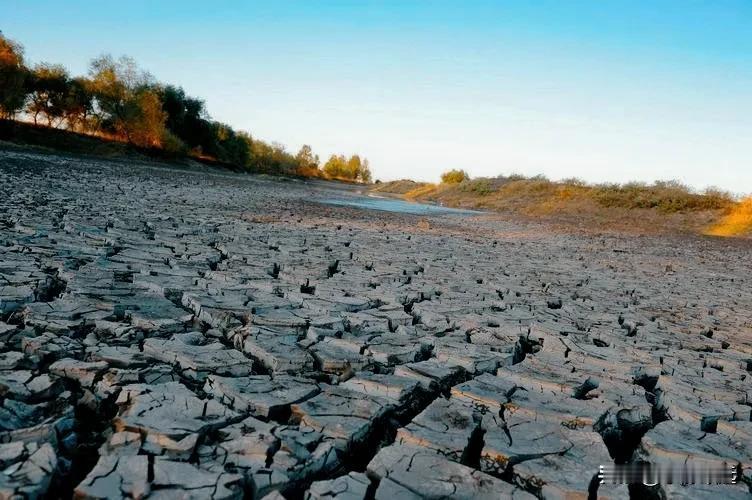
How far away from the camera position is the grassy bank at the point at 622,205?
18875mm

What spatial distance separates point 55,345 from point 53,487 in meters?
1.02

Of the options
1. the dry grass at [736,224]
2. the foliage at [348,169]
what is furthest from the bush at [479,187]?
the foliage at [348,169]

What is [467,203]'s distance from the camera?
28469 millimetres

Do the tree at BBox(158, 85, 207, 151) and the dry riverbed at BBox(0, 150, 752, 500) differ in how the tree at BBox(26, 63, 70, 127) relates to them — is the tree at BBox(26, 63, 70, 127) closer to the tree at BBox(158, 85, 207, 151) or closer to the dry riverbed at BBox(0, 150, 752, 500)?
the tree at BBox(158, 85, 207, 151)

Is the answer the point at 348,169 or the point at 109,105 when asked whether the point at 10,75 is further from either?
the point at 348,169

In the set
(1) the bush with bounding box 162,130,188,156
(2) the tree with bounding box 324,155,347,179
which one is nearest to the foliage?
(2) the tree with bounding box 324,155,347,179

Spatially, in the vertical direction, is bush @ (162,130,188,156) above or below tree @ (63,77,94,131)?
below

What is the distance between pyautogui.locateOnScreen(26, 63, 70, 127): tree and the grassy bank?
84.9 feet

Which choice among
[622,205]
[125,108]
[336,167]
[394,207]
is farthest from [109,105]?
[336,167]

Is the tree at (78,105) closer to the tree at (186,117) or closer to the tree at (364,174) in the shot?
the tree at (186,117)

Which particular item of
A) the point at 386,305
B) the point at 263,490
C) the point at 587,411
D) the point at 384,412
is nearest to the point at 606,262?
the point at 386,305

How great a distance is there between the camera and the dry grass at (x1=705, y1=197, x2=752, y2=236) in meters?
17.9

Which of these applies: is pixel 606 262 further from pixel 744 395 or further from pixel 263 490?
pixel 263 490

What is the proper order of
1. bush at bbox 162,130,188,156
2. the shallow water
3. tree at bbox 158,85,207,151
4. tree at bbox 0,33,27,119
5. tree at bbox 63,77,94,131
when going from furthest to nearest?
tree at bbox 158,85,207,151 < bush at bbox 162,130,188,156 < tree at bbox 63,77,94,131 < tree at bbox 0,33,27,119 < the shallow water
